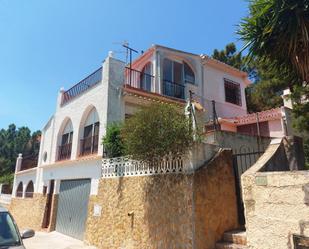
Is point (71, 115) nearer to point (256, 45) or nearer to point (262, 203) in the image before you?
point (256, 45)

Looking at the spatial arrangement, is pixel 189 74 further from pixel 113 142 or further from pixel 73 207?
pixel 73 207

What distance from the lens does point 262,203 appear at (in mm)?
5309

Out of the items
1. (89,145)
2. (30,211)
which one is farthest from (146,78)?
(30,211)

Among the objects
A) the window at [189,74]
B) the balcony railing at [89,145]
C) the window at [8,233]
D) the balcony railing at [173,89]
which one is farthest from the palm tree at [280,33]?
the balcony railing at [89,145]

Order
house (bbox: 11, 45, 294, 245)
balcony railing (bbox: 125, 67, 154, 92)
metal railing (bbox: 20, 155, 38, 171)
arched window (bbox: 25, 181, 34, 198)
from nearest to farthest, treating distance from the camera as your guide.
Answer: house (bbox: 11, 45, 294, 245) < balcony railing (bbox: 125, 67, 154, 92) < arched window (bbox: 25, 181, 34, 198) < metal railing (bbox: 20, 155, 38, 171)

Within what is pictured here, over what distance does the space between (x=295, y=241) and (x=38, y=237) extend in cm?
1304

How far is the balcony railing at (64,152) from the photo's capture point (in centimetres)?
1598

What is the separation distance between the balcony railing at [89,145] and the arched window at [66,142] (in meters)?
1.69

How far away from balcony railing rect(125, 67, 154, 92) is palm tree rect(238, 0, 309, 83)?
25.3 ft

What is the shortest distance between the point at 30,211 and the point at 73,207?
6090 mm

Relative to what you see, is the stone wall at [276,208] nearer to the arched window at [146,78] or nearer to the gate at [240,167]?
the gate at [240,167]

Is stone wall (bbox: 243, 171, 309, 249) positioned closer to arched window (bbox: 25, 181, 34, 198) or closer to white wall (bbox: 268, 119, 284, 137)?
white wall (bbox: 268, 119, 284, 137)

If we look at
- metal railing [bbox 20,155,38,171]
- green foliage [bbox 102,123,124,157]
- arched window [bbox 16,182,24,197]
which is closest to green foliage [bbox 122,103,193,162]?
green foliage [bbox 102,123,124,157]

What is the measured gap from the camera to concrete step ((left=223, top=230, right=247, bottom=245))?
6831 millimetres
